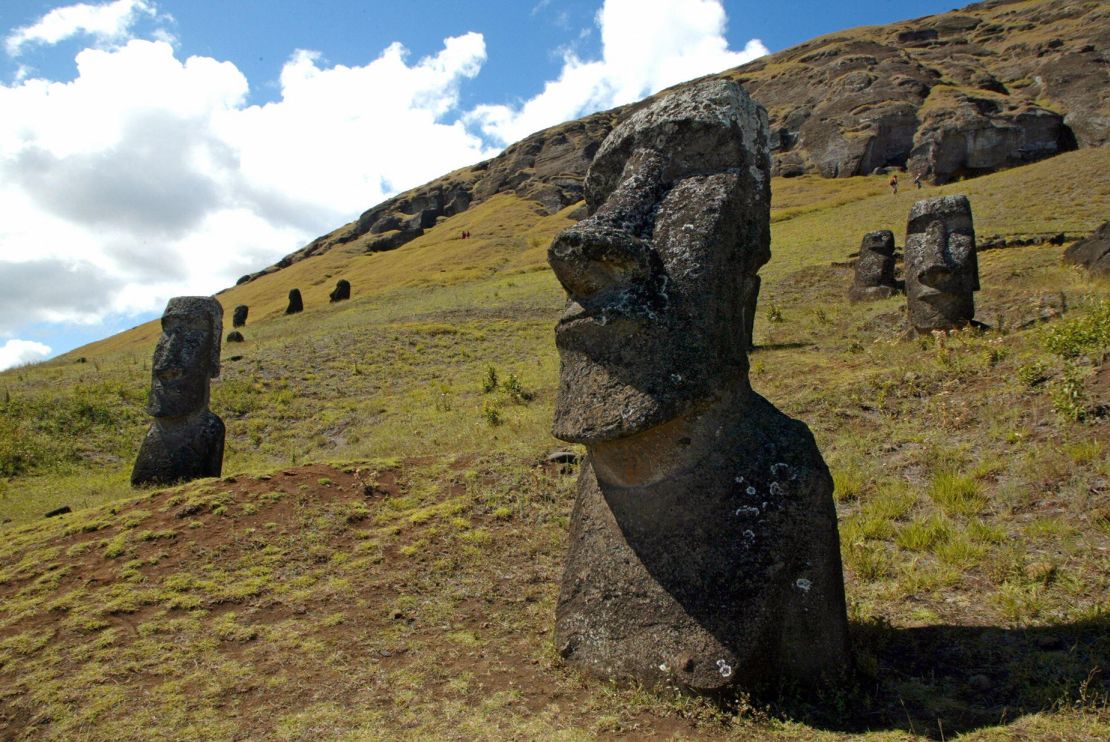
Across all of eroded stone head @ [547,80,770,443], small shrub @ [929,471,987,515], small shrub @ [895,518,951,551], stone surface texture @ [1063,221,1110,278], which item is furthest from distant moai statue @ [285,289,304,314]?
eroded stone head @ [547,80,770,443]

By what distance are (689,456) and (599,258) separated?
3.76ft

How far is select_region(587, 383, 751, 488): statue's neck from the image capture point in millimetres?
3934

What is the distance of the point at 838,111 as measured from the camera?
245ft

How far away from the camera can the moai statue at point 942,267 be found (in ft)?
48.8

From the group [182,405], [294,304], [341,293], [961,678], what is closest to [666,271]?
[961,678]

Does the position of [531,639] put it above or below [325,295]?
below

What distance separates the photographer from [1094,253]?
1888cm

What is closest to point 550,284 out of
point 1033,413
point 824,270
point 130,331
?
point 824,270

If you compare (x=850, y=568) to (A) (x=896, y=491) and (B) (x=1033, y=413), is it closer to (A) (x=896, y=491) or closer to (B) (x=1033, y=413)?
(A) (x=896, y=491)

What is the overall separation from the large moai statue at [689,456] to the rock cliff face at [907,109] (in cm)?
5862

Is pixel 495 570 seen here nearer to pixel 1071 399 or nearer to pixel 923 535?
pixel 923 535

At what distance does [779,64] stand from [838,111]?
143 ft

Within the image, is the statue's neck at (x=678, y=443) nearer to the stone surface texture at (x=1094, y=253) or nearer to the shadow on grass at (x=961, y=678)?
the shadow on grass at (x=961, y=678)

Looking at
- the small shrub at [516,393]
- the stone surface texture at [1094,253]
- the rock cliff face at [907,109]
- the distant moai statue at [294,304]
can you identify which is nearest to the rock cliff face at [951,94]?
the rock cliff face at [907,109]
